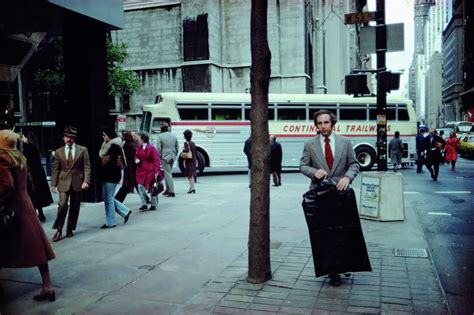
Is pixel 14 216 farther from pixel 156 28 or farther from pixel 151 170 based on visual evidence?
pixel 156 28

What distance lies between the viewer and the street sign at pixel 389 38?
28.7 feet

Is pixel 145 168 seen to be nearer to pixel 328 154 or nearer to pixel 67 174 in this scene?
pixel 67 174

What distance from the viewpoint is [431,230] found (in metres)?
7.88

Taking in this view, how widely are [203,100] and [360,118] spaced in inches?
294

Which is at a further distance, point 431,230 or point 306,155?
point 431,230

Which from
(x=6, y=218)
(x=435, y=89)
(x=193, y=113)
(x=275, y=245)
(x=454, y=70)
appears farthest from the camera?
(x=435, y=89)

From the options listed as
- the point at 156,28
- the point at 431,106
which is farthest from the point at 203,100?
the point at 431,106

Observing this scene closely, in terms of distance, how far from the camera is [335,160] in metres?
4.97

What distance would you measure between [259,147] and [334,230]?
1179mm

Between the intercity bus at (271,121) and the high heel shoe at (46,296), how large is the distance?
1439cm

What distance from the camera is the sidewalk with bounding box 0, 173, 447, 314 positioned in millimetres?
4273

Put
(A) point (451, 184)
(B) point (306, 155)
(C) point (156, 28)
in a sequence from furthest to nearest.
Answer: (C) point (156, 28)
(A) point (451, 184)
(B) point (306, 155)

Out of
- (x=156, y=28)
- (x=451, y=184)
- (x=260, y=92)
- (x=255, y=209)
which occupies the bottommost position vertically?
(x=451, y=184)

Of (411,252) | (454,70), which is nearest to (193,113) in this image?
(411,252)
